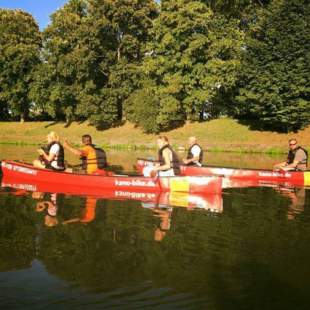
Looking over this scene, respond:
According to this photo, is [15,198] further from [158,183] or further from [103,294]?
[103,294]

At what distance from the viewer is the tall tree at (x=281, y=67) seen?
40.2 metres

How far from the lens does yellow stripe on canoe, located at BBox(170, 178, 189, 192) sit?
1634cm

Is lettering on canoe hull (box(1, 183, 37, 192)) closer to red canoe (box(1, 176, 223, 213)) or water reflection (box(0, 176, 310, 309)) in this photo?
red canoe (box(1, 176, 223, 213))

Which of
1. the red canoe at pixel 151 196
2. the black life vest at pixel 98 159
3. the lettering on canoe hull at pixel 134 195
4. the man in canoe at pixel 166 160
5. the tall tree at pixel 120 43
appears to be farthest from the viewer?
the tall tree at pixel 120 43

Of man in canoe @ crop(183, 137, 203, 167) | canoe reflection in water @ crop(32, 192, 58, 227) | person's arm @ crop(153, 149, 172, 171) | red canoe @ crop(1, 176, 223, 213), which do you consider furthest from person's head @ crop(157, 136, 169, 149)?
man in canoe @ crop(183, 137, 203, 167)

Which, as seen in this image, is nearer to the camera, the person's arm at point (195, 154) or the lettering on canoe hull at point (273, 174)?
the lettering on canoe hull at point (273, 174)

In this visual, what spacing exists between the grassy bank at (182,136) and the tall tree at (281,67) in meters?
2.07

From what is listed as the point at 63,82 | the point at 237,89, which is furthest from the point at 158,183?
the point at 63,82

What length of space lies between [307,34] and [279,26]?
8.47 ft

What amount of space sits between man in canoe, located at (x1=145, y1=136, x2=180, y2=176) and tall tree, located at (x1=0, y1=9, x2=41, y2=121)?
42.3 m

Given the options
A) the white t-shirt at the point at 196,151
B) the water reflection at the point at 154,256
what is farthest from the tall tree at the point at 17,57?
the water reflection at the point at 154,256

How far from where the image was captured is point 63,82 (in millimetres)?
53812

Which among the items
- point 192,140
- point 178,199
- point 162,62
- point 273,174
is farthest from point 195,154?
point 162,62

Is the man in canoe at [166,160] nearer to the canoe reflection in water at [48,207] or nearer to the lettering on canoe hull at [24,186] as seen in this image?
the canoe reflection in water at [48,207]
